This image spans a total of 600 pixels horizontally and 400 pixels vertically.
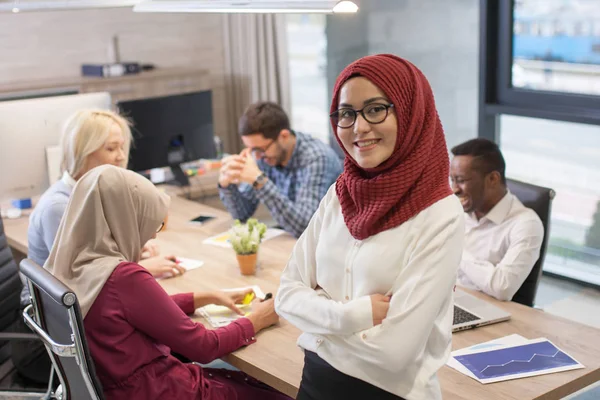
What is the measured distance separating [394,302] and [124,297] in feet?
2.64

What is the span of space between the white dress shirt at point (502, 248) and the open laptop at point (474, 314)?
10 centimetres

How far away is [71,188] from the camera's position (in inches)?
116

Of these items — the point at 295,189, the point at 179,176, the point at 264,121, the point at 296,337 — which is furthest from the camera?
the point at 179,176

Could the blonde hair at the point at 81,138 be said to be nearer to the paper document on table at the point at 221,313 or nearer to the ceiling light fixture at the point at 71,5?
the ceiling light fixture at the point at 71,5

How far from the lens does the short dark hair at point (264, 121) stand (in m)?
3.54

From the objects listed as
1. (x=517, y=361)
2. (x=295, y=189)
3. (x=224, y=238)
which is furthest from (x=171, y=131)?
(x=517, y=361)

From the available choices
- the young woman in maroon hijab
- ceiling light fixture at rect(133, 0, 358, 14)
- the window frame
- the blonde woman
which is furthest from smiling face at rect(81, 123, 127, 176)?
the window frame

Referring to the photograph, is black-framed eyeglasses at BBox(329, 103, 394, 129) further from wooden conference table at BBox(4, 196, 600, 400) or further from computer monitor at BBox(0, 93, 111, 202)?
computer monitor at BBox(0, 93, 111, 202)

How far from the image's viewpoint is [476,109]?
4.98 meters

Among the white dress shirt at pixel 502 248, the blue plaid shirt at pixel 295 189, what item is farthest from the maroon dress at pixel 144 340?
the blue plaid shirt at pixel 295 189

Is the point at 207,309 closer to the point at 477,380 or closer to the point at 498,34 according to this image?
the point at 477,380

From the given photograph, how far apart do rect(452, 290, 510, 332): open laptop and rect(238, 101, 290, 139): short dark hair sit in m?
1.39

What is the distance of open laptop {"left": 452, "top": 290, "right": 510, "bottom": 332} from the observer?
230cm

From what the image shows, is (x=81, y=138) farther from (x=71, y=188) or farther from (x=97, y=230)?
(x=97, y=230)
